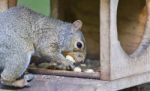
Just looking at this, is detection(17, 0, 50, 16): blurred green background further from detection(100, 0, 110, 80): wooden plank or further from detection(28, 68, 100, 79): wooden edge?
detection(100, 0, 110, 80): wooden plank

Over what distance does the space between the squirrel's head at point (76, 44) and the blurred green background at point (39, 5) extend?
49 centimetres

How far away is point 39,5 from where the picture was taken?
331cm

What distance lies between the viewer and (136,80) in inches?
99.2

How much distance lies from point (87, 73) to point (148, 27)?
0.47 m

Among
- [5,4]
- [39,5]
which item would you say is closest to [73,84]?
[5,4]

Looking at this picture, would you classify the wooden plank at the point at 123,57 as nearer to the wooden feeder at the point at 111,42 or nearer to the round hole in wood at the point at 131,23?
the wooden feeder at the point at 111,42

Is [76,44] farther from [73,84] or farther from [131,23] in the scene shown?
[73,84]

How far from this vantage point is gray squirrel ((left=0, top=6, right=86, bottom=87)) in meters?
2.40

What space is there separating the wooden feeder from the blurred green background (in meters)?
0.12

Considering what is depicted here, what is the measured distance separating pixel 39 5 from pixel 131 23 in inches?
24.9

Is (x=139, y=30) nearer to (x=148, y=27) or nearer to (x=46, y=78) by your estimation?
(x=148, y=27)

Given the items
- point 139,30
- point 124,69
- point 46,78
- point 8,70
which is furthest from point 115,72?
point 139,30

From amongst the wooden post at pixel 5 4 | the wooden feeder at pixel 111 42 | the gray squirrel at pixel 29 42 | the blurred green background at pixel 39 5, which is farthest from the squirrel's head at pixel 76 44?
the blurred green background at pixel 39 5

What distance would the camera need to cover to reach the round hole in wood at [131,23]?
116 inches
